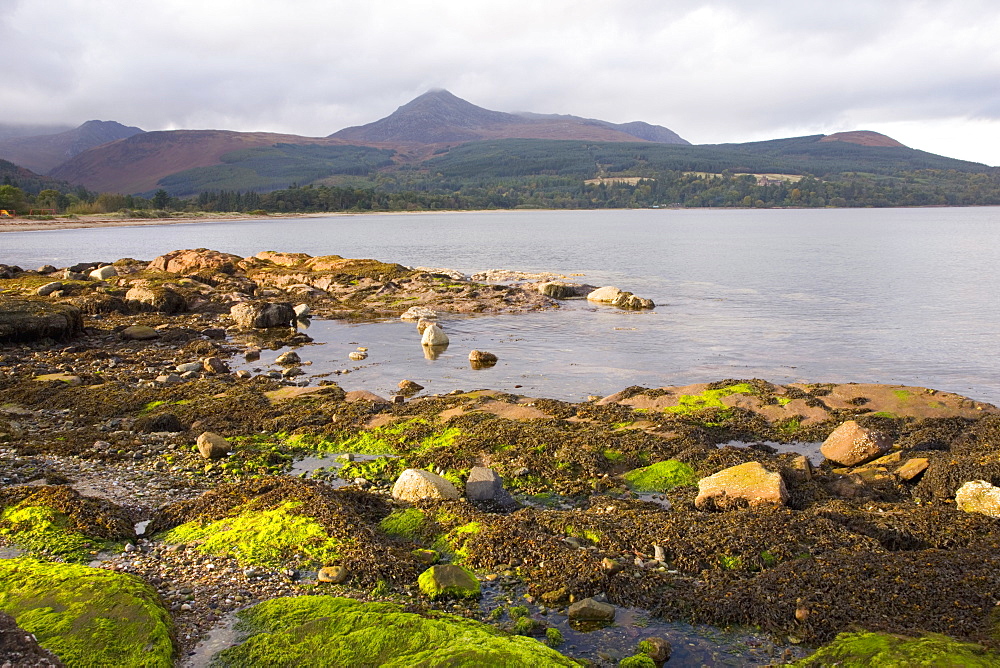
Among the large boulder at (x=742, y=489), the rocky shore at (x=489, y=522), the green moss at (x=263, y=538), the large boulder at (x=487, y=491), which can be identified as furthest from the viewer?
the large boulder at (x=487, y=491)

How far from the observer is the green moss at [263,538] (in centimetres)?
771

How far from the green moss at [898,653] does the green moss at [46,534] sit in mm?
7803

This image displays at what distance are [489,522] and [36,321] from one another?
1942cm

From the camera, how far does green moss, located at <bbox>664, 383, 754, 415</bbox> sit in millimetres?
14766

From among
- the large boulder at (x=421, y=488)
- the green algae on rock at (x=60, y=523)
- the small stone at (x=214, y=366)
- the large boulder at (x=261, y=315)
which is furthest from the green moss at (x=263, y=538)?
the large boulder at (x=261, y=315)

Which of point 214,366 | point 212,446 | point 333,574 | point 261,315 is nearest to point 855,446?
point 333,574

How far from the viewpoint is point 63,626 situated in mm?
5668

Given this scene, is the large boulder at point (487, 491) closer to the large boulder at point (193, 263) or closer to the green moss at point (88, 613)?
the green moss at point (88, 613)

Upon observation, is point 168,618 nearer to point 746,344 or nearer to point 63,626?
A: point 63,626

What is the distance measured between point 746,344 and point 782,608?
1819 centimetres

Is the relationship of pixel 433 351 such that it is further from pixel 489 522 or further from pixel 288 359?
pixel 489 522

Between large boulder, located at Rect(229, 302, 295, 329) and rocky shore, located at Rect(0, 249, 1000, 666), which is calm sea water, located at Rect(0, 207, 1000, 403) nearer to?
large boulder, located at Rect(229, 302, 295, 329)

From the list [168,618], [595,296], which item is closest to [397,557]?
[168,618]

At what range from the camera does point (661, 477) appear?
35.8ft
